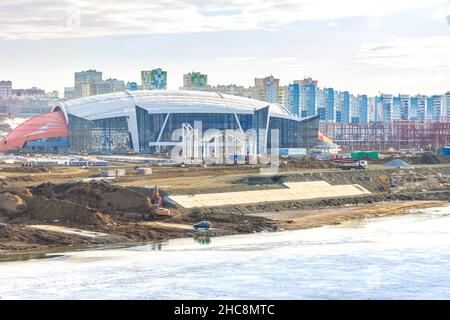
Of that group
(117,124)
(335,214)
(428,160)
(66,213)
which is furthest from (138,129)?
(66,213)

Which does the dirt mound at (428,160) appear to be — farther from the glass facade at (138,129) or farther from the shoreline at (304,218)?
the shoreline at (304,218)

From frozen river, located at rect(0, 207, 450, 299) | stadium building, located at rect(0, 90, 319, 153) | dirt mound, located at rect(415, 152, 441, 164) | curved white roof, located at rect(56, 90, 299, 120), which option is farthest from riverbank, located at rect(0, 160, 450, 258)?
curved white roof, located at rect(56, 90, 299, 120)

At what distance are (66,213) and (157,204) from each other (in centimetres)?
702

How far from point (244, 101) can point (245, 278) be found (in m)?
93.1

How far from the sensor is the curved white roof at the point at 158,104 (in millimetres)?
118438

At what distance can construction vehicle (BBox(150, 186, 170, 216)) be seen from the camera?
Result: 5528cm

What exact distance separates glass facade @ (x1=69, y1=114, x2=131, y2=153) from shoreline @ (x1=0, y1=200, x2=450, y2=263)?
5272cm

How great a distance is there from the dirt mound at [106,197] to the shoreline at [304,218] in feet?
21.8

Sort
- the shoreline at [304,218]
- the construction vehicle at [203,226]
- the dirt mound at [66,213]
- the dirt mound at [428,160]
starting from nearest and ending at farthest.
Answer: the shoreline at [304,218], the dirt mound at [66,213], the construction vehicle at [203,226], the dirt mound at [428,160]

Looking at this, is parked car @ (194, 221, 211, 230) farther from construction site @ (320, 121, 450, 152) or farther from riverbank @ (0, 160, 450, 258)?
construction site @ (320, 121, 450, 152)

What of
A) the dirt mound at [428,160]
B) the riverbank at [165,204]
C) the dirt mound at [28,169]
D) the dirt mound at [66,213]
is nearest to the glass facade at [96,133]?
the riverbank at [165,204]

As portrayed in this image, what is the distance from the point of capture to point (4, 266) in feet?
133
